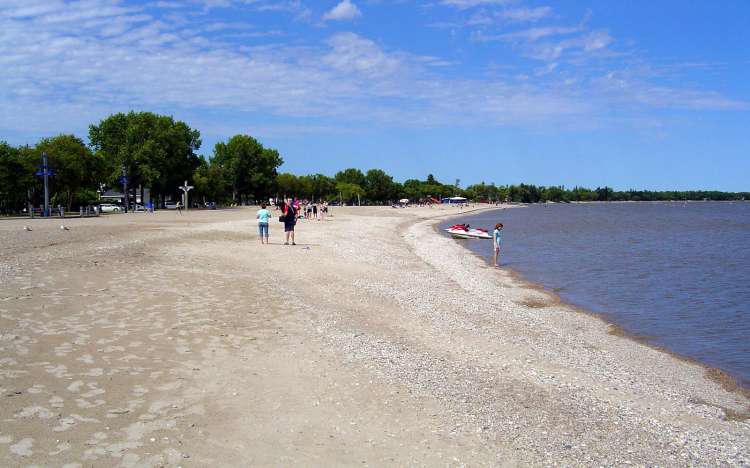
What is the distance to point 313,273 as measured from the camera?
19.8 meters

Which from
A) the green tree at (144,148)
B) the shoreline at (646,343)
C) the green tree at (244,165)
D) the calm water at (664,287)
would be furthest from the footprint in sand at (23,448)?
the green tree at (244,165)

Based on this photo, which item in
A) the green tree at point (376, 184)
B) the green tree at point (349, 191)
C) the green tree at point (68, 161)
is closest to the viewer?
the green tree at point (68, 161)

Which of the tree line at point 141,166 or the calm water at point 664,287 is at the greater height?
the tree line at point 141,166

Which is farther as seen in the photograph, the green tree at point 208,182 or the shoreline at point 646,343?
the green tree at point 208,182

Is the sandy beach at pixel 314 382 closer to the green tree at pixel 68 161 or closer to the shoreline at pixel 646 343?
the shoreline at pixel 646 343

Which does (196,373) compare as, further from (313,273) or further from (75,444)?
(313,273)

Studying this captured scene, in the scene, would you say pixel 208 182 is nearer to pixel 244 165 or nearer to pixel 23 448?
pixel 244 165

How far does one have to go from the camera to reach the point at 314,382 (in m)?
8.68

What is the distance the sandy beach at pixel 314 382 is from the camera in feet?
21.3

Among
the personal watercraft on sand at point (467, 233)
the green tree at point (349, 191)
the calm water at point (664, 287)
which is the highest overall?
the green tree at point (349, 191)

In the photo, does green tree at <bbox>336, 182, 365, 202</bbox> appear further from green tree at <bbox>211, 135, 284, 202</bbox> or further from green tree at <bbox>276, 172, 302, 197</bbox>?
green tree at <bbox>211, 135, 284, 202</bbox>

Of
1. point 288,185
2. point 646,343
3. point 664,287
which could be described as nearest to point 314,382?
point 646,343

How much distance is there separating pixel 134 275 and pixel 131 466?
1098 centimetres

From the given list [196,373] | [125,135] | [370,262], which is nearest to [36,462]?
[196,373]
